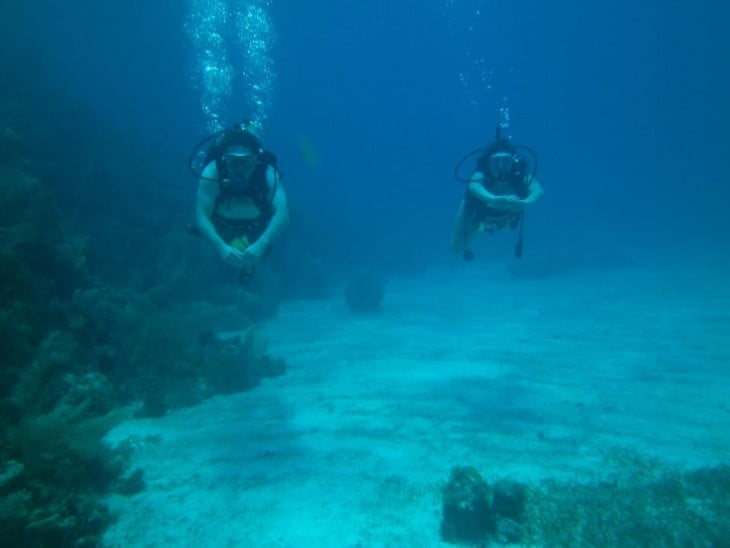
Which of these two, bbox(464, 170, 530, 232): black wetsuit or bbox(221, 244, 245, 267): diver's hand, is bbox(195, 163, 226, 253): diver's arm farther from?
bbox(464, 170, 530, 232): black wetsuit

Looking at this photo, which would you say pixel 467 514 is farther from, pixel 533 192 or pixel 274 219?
pixel 533 192

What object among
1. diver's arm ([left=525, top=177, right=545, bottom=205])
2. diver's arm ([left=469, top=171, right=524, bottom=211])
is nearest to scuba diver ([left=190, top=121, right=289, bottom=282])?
diver's arm ([left=469, top=171, right=524, bottom=211])

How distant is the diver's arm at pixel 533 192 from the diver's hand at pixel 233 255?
4297 mm

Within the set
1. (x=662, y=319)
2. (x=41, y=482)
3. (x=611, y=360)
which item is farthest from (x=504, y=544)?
(x=662, y=319)

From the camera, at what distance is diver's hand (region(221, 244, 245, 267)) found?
16.3 ft

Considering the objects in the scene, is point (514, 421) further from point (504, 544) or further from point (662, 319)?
point (662, 319)

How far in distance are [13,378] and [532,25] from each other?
2987 inches

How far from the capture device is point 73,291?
8.02 m

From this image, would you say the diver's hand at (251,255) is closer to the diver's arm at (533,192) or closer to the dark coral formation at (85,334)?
the dark coral formation at (85,334)

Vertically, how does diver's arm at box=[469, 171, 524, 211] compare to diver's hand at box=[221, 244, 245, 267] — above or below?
above

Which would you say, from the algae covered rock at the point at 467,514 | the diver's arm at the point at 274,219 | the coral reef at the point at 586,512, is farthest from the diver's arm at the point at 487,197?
the algae covered rock at the point at 467,514

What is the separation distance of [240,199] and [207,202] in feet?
1.30

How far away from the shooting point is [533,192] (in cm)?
711

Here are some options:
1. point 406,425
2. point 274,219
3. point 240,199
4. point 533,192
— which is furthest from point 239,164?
point 533,192
